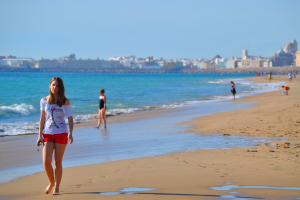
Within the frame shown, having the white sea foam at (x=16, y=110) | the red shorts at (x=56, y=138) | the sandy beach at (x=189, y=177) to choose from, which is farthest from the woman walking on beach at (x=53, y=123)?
the white sea foam at (x=16, y=110)

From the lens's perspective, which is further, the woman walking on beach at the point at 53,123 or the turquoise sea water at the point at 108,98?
the turquoise sea water at the point at 108,98

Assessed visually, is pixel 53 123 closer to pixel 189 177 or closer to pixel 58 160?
pixel 58 160

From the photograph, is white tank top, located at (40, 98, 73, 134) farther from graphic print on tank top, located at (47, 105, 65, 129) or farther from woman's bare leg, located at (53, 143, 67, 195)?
woman's bare leg, located at (53, 143, 67, 195)

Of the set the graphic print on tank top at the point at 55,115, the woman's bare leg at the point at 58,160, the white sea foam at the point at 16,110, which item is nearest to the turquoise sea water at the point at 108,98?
the white sea foam at the point at 16,110

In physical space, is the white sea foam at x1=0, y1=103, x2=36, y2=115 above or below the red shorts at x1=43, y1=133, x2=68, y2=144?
below

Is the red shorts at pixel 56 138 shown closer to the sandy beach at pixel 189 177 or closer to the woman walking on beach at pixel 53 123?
the woman walking on beach at pixel 53 123

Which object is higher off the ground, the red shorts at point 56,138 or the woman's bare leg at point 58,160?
the red shorts at point 56,138


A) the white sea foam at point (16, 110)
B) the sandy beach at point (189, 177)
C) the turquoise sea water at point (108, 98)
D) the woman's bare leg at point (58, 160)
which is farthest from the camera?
the white sea foam at point (16, 110)

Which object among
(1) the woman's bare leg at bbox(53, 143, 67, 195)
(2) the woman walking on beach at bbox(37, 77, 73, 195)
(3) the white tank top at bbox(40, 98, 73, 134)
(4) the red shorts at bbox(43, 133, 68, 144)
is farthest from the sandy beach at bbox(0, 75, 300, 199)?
A: (3) the white tank top at bbox(40, 98, 73, 134)

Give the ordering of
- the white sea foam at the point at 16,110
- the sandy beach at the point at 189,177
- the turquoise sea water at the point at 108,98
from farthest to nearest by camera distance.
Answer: the white sea foam at the point at 16,110
the turquoise sea water at the point at 108,98
the sandy beach at the point at 189,177

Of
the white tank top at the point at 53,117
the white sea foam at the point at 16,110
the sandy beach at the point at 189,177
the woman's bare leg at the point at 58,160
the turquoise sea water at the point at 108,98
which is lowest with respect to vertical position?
the turquoise sea water at the point at 108,98

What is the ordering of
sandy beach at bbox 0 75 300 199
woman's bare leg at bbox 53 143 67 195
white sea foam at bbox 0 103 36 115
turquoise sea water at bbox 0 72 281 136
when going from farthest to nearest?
white sea foam at bbox 0 103 36 115
turquoise sea water at bbox 0 72 281 136
woman's bare leg at bbox 53 143 67 195
sandy beach at bbox 0 75 300 199

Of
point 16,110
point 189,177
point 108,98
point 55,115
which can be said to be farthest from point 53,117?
point 108,98

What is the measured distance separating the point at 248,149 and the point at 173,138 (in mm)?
2263
